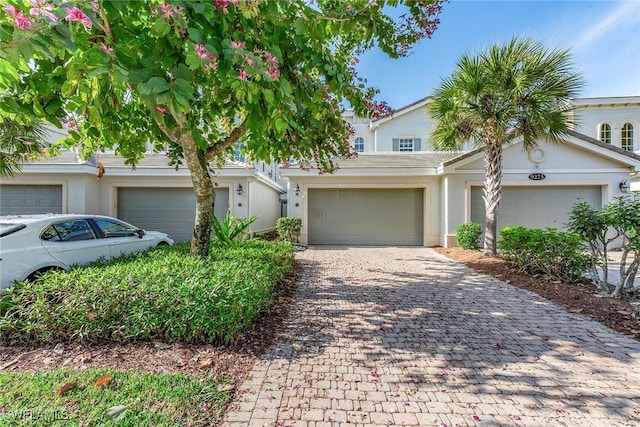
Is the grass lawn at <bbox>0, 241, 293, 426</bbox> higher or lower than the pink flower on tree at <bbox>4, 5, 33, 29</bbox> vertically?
lower

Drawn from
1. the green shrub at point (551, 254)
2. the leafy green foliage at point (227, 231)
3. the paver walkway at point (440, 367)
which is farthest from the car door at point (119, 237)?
the green shrub at point (551, 254)

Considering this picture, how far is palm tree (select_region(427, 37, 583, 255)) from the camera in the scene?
757 centimetres

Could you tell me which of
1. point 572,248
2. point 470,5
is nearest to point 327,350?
point 572,248

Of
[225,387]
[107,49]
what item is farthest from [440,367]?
[107,49]

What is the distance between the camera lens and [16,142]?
21.6ft

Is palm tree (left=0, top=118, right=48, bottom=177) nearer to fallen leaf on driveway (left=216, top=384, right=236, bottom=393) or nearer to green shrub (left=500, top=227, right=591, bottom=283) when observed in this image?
fallen leaf on driveway (left=216, top=384, right=236, bottom=393)

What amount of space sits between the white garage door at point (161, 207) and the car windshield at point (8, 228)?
6477mm

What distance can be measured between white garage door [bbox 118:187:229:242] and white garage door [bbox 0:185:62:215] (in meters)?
1.93

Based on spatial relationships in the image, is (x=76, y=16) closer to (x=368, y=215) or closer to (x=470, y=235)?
(x=470, y=235)

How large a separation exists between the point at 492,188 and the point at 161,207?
12.0 meters

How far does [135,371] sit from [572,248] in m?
8.35

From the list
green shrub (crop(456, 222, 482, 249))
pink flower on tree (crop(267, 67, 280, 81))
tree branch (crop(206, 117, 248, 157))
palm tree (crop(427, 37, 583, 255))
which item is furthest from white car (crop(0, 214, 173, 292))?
green shrub (crop(456, 222, 482, 249))

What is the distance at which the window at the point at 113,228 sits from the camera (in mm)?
6432

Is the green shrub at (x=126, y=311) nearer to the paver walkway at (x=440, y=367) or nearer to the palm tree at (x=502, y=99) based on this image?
the paver walkway at (x=440, y=367)
